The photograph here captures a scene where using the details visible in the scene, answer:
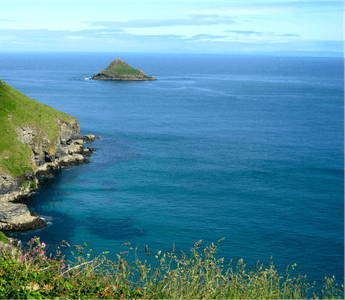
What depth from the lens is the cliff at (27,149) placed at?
5612 centimetres

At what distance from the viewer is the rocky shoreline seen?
55.1 m

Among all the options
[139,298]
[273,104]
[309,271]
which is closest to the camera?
[139,298]

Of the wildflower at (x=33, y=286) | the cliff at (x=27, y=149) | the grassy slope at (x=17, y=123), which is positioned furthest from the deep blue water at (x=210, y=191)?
the wildflower at (x=33, y=286)

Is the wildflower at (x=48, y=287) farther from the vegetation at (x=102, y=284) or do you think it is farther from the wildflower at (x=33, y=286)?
the wildflower at (x=33, y=286)

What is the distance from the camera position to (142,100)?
598 feet

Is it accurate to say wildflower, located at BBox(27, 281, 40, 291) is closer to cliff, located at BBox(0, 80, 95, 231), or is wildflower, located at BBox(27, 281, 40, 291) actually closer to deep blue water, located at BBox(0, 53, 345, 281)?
deep blue water, located at BBox(0, 53, 345, 281)

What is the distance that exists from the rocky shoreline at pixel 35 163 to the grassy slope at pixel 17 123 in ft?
5.00

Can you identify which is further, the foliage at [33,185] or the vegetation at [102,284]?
the foliage at [33,185]

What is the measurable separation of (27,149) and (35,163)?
5686 millimetres

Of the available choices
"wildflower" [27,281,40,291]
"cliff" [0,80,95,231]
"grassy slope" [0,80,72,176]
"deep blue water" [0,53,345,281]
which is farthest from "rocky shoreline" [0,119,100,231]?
"wildflower" [27,281,40,291]

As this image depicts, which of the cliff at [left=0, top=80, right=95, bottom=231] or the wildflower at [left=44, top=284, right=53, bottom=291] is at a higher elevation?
the wildflower at [left=44, top=284, right=53, bottom=291]

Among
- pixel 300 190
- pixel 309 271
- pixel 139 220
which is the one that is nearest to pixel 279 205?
pixel 300 190

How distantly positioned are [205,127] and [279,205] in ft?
208

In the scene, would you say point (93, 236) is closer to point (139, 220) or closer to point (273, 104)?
point (139, 220)
